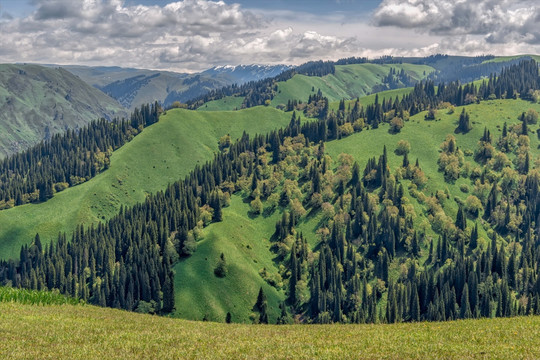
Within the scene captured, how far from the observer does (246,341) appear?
47656 mm

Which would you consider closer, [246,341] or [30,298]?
[246,341]

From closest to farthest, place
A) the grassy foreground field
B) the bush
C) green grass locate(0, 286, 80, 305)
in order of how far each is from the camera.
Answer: the grassy foreground field
green grass locate(0, 286, 80, 305)
the bush

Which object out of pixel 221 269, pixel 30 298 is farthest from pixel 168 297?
pixel 30 298

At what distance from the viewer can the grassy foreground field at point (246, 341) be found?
3938 cm

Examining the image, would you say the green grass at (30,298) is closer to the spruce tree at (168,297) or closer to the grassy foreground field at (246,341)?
the grassy foreground field at (246,341)

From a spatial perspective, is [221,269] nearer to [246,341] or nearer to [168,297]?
[168,297]

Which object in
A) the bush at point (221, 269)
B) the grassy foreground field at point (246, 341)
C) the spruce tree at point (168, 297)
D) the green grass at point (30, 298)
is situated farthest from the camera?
the bush at point (221, 269)

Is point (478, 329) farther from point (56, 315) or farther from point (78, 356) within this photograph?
point (56, 315)

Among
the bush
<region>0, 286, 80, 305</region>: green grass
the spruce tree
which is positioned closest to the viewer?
<region>0, 286, 80, 305</region>: green grass

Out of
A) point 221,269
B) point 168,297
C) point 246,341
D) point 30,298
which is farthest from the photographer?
point 221,269

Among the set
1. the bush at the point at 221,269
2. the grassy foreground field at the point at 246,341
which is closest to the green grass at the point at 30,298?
the grassy foreground field at the point at 246,341

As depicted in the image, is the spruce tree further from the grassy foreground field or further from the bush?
the grassy foreground field

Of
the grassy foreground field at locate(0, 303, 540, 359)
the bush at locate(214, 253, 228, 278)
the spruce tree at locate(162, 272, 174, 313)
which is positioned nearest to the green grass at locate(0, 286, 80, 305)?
the grassy foreground field at locate(0, 303, 540, 359)

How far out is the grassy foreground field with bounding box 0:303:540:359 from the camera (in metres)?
39.4
